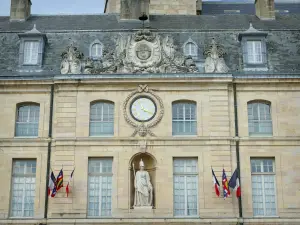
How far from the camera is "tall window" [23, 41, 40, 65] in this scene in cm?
2555

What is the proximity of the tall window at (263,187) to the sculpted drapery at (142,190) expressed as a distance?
4.25 metres

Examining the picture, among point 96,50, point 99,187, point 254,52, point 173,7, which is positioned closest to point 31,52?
point 96,50

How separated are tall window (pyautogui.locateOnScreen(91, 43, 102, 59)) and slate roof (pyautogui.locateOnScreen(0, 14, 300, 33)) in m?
1.41

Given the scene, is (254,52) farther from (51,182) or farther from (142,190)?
(51,182)

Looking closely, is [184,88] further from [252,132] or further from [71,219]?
[71,219]

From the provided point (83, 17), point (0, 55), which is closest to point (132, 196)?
point (0, 55)

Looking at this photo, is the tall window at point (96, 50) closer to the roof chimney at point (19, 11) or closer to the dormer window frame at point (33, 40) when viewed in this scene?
the dormer window frame at point (33, 40)

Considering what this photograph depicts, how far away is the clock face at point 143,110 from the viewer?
24.1 metres

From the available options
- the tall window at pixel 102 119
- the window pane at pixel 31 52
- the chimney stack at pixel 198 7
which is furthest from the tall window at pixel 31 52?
the chimney stack at pixel 198 7

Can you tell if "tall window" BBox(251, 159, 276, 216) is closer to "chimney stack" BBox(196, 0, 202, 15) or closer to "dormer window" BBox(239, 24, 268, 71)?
"dormer window" BBox(239, 24, 268, 71)

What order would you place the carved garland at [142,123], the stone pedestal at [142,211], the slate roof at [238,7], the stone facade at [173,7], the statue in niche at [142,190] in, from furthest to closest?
1. the slate roof at [238,7]
2. the stone facade at [173,7]
3. the carved garland at [142,123]
4. the statue in niche at [142,190]
5. the stone pedestal at [142,211]

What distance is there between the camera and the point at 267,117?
960 inches

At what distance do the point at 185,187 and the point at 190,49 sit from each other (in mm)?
6331

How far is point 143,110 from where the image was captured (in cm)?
2416
